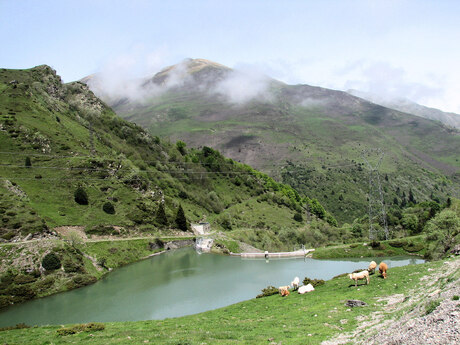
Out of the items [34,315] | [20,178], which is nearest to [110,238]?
[20,178]

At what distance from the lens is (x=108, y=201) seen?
3260 inches

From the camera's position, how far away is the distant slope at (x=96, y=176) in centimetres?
7462

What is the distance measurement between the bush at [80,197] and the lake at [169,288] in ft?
69.7

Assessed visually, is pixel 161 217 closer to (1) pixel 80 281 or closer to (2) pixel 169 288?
→ (1) pixel 80 281

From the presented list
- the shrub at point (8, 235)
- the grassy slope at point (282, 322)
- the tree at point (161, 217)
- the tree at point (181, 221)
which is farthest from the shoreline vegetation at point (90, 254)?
the grassy slope at point (282, 322)

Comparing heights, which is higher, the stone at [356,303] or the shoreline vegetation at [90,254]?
the stone at [356,303]

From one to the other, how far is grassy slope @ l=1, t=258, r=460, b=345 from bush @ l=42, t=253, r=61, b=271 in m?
29.1

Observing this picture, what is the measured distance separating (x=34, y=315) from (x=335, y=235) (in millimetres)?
89772

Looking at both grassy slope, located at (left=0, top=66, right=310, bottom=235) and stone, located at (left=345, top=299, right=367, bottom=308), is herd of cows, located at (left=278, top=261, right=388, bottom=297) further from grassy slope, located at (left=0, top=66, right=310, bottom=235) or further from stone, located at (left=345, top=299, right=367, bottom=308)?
grassy slope, located at (left=0, top=66, right=310, bottom=235)

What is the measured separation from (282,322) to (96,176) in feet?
251

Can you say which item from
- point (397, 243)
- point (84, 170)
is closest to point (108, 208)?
point (84, 170)

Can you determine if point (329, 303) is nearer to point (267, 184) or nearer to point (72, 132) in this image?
point (72, 132)

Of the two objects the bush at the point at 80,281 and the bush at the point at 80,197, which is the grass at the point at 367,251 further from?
the bush at the point at 80,197

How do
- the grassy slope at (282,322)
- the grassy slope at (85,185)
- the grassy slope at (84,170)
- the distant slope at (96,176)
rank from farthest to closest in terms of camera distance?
the grassy slope at (84,170) < the distant slope at (96,176) < the grassy slope at (85,185) < the grassy slope at (282,322)
